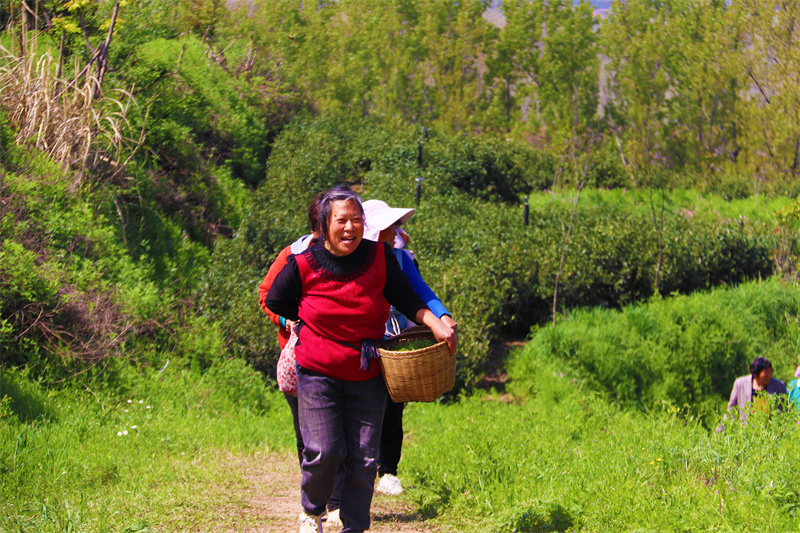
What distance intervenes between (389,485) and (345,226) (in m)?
2.06

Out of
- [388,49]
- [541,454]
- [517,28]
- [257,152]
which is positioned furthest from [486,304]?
[517,28]

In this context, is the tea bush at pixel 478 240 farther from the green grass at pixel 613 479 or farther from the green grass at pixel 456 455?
the green grass at pixel 613 479

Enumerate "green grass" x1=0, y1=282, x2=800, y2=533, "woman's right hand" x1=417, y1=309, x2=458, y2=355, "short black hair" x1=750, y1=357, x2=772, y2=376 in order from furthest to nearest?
"short black hair" x1=750, y1=357, x2=772, y2=376, "green grass" x1=0, y1=282, x2=800, y2=533, "woman's right hand" x1=417, y1=309, x2=458, y2=355

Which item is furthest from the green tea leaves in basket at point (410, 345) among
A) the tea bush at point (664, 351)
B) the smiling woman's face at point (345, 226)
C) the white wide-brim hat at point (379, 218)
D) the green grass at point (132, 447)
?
the tea bush at point (664, 351)

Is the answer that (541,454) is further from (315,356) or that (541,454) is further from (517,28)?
(517,28)

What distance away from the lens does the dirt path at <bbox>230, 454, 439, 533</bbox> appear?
13.8 feet

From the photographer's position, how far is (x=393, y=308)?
14.9 ft

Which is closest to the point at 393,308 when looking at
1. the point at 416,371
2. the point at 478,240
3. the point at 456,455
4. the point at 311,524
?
the point at 416,371

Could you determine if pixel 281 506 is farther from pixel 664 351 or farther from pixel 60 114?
pixel 664 351

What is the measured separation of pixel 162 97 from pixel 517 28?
1230cm

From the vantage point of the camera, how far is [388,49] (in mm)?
20125

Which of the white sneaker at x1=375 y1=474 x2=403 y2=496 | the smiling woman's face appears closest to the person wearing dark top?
the smiling woman's face

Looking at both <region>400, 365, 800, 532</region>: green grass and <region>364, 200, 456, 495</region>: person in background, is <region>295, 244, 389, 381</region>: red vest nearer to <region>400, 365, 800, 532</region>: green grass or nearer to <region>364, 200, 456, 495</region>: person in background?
<region>364, 200, 456, 495</region>: person in background

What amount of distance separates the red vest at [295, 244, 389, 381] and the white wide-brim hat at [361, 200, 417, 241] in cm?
58
